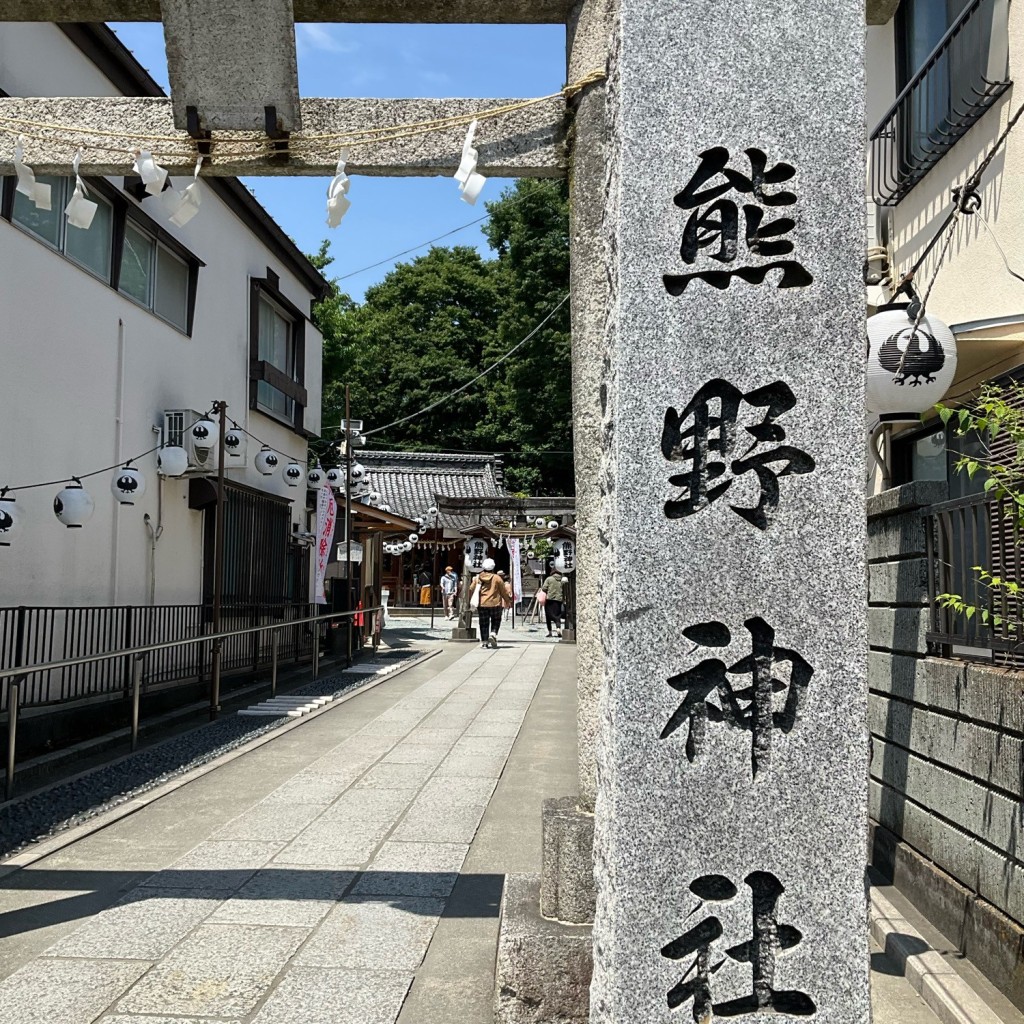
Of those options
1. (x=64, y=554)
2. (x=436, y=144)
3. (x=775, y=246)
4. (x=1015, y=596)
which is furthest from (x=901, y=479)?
(x=64, y=554)

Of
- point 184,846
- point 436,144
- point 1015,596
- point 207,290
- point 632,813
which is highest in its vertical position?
point 207,290

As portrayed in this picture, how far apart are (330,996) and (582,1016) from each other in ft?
3.69

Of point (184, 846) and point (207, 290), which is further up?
point (207, 290)

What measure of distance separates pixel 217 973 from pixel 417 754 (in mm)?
5531

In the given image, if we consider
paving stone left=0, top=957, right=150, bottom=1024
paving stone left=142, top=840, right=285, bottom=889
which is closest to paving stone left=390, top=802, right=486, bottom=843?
paving stone left=142, top=840, right=285, bottom=889

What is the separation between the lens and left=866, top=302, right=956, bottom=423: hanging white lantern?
606 centimetres

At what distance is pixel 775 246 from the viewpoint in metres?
3.25

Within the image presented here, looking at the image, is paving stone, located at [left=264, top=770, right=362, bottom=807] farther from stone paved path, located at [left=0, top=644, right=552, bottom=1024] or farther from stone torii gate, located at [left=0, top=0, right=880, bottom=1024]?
stone torii gate, located at [left=0, top=0, right=880, bottom=1024]

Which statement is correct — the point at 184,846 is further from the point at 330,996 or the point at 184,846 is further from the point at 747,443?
the point at 747,443

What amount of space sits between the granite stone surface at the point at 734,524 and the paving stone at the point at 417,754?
21.4 feet

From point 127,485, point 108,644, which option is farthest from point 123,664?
point 127,485

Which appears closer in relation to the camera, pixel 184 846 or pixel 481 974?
pixel 481 974

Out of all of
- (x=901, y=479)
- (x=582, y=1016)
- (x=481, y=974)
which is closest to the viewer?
(x=582, y=1016)

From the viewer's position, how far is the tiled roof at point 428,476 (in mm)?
42156
